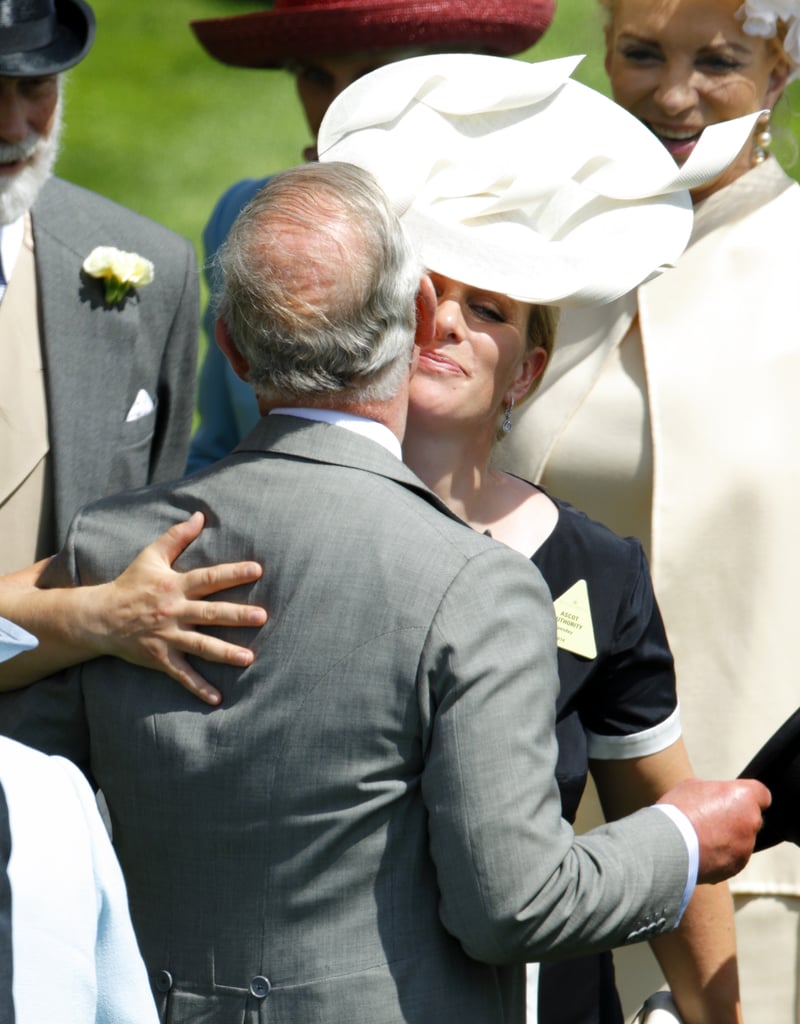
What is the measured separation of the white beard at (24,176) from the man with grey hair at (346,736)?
1.23 m

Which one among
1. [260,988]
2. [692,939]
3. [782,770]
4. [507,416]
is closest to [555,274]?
[507,416]

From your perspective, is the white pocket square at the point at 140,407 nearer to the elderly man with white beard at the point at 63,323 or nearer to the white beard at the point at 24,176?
the elderly man with white beard at the point at 63,323

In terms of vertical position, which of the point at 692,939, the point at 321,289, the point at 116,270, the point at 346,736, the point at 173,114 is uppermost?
the point at 321,289

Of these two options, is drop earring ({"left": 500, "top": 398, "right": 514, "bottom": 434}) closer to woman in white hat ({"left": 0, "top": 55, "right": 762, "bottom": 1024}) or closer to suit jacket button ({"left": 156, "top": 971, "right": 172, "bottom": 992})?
woman in white hat ({"left": 0, "top": 55, "right": 762, "bottom": 1024})

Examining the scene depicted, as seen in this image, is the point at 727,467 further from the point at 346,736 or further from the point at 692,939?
the point at 346,736

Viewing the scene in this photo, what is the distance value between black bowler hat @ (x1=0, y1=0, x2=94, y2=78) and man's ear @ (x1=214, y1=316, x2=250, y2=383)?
129 cm

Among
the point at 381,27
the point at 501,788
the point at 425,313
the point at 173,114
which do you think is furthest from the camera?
the point at 173,114

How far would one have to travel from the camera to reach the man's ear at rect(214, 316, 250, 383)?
1.99 metres

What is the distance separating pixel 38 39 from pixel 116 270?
1.61ft

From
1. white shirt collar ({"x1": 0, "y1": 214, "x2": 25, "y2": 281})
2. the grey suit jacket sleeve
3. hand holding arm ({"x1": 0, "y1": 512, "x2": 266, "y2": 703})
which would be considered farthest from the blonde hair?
hand holding arm ({"x1": 0, "y1": 512, "x2": 266, "y2": 703})

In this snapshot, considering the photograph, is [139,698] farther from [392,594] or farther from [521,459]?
[521,459]

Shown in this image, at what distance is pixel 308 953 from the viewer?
188 cm

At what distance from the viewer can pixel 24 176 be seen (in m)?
3.09

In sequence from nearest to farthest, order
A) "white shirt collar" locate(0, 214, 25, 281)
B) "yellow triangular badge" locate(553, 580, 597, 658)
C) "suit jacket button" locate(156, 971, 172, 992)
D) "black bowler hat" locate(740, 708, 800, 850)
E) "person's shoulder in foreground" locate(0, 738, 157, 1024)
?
1. "person's shoulder in foreground" locate(0, 738, 157, 1024)
2. "suit jacket button" locate(156, 971, 172, 992)
3. "black bowler hat" locate(740, 708, 800, 850)
4. "yellow triangular badge" locate(553, 580, 597, 658)
5. "white shirt collar" locate(0, 214, 25, 281)
